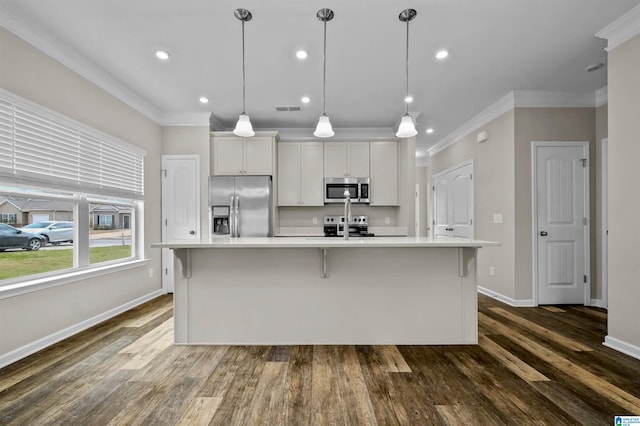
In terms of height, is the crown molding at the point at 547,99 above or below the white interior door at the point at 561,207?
above

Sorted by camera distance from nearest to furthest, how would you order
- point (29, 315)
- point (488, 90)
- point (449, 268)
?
point (29, 315) < point (449, 268) < point (488, 90)

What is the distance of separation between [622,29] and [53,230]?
5.23 metres

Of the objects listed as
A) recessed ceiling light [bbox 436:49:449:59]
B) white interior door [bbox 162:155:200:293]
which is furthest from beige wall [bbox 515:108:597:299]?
white interior door [bbox 162:155:200:293]

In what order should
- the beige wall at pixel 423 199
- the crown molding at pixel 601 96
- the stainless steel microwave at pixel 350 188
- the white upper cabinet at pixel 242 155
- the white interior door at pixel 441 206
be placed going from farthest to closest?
the beige wall at pixel 423 199, the white interior door at pixel 441 206, the stainless steel microwave at pixel 350 188, the white upper cabinet at pixel 242 155, the crown molding at pixel 601 96

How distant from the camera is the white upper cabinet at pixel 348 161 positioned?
16.0ft

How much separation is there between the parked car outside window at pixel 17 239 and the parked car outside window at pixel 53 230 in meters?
0.04

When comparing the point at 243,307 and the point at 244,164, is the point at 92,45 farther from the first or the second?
the point at 243,307

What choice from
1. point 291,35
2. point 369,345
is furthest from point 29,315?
point 291,35

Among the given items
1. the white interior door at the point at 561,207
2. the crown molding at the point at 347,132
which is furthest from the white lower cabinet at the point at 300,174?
the white interior door at the point at 561,207

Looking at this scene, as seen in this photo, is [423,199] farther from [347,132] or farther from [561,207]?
[561,207]

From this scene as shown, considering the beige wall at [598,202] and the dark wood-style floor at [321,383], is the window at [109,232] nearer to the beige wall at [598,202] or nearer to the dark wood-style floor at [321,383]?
the dark wood-style floor at [321,383]

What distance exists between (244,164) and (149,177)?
1296mm

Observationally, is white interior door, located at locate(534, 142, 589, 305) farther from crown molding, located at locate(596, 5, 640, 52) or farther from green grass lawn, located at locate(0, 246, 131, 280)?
green grass lawn, located at locate(0, 246, 131, 280)

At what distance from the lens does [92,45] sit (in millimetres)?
2691
